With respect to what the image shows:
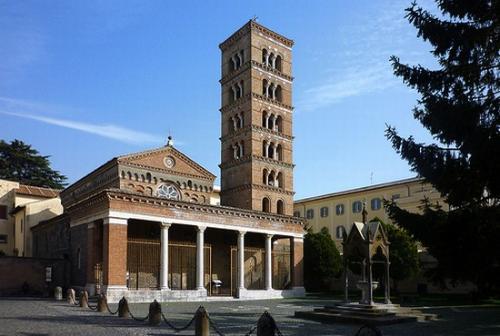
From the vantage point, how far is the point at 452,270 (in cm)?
1534

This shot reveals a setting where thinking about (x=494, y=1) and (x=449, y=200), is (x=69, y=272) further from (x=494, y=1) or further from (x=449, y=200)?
(x=494, y=1)

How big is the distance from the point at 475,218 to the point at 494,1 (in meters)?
5.69

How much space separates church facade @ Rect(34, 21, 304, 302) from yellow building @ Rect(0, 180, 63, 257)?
126 inches

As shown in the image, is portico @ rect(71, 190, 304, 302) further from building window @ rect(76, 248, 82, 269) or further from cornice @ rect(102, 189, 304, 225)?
building window @ rect(76, 248, 82, 269)

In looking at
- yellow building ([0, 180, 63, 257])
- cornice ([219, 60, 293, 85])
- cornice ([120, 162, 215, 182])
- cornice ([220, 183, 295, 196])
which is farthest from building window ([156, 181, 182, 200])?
yellow building ([0, 180, 63, 257])

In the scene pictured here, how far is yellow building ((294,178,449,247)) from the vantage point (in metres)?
50.9

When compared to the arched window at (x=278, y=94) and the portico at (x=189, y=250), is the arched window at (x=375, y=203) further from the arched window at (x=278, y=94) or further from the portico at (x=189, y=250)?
the arched window at (x=278, y=94)

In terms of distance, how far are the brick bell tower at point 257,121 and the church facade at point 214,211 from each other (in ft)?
0.27

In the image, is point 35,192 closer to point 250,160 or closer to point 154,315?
point 250,160

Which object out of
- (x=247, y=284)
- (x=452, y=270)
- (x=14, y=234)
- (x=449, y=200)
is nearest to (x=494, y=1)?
(x=449, y=200)

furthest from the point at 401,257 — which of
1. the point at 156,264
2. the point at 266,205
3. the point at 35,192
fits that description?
the point at 35,192

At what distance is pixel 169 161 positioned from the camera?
36594mm

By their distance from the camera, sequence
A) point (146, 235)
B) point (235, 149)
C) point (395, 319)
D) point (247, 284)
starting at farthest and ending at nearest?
1. point (235, 149)
2. point (247, 284)
3. point (146, 235)
4. point (395, 319)

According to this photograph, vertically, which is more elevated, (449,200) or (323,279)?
(449,200)
